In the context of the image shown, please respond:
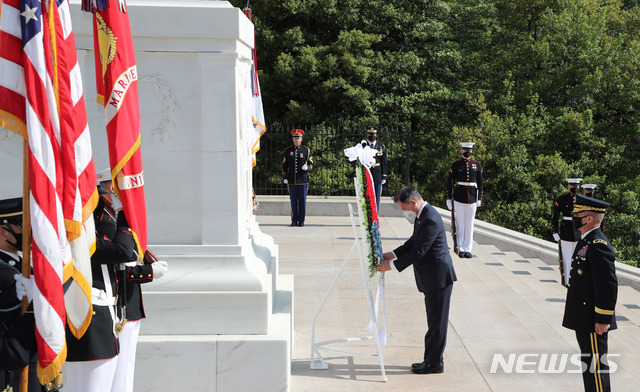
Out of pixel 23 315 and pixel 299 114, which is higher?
pixel 299 114

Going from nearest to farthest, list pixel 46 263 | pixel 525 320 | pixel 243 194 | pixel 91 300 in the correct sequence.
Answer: pixel 46 263 → pixel 91 300 → pixel 243 194 → pixel 525 320

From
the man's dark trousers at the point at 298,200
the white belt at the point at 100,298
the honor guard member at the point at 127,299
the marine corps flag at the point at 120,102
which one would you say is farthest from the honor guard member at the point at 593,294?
the man's dark trousers at the point at 298,200

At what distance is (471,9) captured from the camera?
93.0ft

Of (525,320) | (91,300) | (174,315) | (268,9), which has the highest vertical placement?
(268,9)

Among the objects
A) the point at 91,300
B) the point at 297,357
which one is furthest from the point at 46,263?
the point at 297,357

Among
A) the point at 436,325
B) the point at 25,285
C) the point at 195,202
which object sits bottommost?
the point at 436,325

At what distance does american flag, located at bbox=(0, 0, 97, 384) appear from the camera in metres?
3.12

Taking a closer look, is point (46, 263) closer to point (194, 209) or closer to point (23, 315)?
point (23, 315)

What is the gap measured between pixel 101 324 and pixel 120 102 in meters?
1.22

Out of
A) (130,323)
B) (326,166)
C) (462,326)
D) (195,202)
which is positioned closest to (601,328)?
(462,326)

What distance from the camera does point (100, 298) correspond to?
378 cm

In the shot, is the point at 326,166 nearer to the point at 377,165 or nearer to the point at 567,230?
the point at 377,165

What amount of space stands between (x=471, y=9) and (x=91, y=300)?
2704 cm

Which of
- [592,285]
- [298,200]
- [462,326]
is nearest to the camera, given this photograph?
[592,285]
